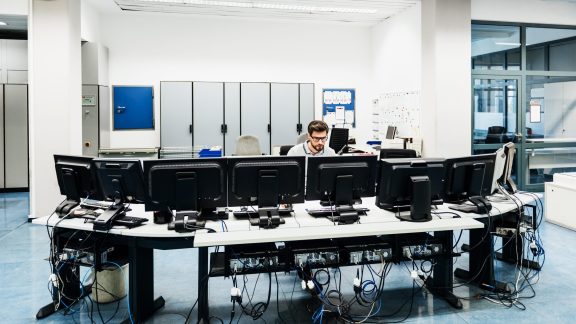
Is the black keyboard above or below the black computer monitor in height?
below

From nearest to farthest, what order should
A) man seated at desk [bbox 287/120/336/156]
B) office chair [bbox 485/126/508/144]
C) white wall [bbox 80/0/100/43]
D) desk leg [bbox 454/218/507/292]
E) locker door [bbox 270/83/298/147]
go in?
desk leg [bbox 454/218/507/292], man seated at desk [bbox 287/120/336/156], white wall [bbox 80/0/100/43], office chair [bbox 485/126/508/144], locker door [bbox 270/83/298/147]

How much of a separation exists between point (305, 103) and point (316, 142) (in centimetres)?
408

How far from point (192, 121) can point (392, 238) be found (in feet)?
17.0

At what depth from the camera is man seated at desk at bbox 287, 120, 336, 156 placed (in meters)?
3.43

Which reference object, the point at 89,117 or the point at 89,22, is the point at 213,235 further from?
the point at 89,22

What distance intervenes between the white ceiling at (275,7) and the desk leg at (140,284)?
4.75 metres

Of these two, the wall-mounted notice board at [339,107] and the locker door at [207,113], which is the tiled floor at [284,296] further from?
the wall-mounted notice board at [339,107]

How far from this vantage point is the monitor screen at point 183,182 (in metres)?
2.33

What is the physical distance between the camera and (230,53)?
290 inches

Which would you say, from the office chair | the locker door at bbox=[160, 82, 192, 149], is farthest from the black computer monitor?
the locker door at bbox=[160, 82, 192, 149]

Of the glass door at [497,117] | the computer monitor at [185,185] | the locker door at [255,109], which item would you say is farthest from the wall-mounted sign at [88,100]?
the glass door at [497,117]

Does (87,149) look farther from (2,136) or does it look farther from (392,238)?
(392,238)

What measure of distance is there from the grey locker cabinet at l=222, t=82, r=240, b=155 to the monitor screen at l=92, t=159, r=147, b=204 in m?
4.65

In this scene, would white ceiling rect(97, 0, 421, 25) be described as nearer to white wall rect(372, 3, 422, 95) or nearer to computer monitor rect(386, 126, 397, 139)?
white wall rect(372, 3, 422, 95)
